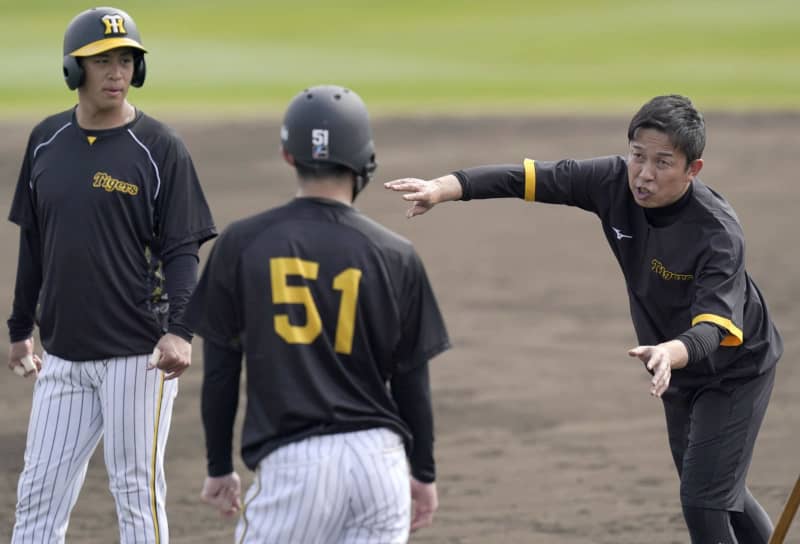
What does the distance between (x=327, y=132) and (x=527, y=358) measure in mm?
6306

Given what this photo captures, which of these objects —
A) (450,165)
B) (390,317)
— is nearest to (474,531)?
(390,317)

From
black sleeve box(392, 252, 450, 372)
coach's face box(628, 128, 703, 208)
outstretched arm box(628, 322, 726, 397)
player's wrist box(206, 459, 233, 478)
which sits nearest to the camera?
black sleeve box(392, 252, 450, 372)

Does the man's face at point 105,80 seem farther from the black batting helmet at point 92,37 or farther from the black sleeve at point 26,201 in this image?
the black sleeve at point 26,201

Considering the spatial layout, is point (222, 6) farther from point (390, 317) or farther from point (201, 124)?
point (390, 317)

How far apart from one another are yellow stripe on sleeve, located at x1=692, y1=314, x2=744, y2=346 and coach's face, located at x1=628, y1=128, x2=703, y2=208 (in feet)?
1.49

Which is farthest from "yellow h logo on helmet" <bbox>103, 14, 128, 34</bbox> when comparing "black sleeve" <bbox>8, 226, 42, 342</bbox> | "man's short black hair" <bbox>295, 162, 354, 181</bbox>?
"man's short black hair" <bbox>295, 162, 354, 181</bbox>

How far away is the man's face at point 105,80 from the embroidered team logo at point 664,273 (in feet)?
6.44

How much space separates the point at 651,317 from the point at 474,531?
1.99 meters

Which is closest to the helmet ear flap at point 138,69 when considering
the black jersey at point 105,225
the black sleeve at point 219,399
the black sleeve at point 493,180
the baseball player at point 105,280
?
the baseball player at point 105,280

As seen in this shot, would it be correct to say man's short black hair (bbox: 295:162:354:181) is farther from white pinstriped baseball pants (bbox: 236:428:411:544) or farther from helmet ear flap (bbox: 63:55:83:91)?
helmet ear flap (bbox: 63:55:83:91)

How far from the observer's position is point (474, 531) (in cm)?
655

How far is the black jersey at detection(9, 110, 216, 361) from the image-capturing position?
479cm

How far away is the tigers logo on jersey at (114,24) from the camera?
4809 millimetres

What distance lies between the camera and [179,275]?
4883mm
